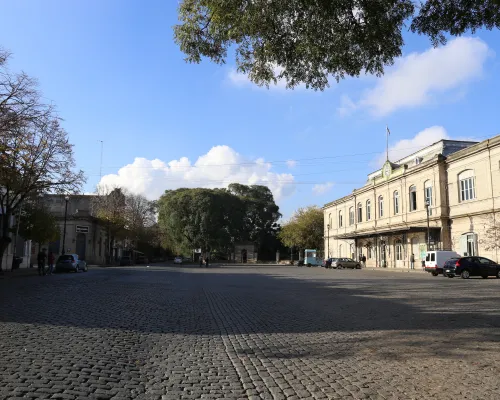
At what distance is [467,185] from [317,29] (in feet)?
121

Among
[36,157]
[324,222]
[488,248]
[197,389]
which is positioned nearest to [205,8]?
[197,389]

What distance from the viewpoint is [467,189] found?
4131cm

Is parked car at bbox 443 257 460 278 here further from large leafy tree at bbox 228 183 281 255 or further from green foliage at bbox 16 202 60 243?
large leafy tree at bbox 228 183 281 255

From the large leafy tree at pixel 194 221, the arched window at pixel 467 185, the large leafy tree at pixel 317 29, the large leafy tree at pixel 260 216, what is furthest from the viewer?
the large leafy tree at pixel 260 216

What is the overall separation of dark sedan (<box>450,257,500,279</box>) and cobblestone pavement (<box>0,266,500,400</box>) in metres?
19.1

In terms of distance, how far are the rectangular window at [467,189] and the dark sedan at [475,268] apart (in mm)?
10361

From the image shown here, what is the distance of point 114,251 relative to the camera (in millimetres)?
84250

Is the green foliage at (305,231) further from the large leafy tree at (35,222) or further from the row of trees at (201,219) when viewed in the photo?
the large leafy tree at (35,222)

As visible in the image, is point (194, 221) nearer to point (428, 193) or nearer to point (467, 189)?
point (428, 193)

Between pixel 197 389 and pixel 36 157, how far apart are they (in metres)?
26.7

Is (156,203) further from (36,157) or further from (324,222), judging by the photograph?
(36,157)

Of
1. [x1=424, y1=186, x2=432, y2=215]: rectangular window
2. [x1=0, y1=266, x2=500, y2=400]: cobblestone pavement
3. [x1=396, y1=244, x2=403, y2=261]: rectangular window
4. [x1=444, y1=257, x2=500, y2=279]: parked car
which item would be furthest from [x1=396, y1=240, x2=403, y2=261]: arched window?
[x1=0, y1=266, x2=500, y2=400]: cobblestone pavement

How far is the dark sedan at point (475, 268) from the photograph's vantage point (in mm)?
31219

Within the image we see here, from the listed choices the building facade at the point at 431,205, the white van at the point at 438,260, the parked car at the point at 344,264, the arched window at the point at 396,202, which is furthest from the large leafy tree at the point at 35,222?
the arched window at the point at 396,202
